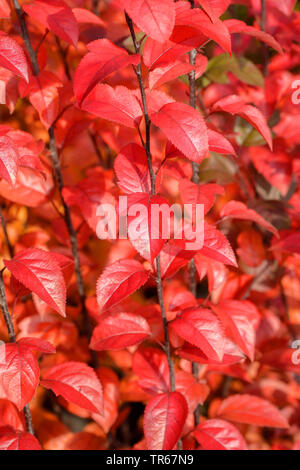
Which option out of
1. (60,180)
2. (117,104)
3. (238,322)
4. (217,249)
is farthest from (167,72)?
(238,322)

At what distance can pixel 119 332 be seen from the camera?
3.21 feet

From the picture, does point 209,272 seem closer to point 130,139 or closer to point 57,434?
point 130,139

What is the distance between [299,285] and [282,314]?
12cm

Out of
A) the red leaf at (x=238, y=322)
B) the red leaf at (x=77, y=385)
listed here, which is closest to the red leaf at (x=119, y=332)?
the red leaf at (x=77, y=385)

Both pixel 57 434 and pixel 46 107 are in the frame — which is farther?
pixel 57 434

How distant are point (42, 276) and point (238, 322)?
16.5 inches

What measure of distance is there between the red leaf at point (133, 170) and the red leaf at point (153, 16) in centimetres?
24

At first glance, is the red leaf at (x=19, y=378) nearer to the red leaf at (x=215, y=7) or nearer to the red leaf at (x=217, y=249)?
the red leaf at (x=217, y=249)

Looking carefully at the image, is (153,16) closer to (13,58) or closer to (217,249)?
(13,58)

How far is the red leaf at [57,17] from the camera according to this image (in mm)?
851

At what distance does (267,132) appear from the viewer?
0.94 m

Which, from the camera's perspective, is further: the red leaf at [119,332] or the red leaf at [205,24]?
the red leaf at [119,332]

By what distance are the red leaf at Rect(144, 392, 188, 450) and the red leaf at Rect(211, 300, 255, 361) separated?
162mm
